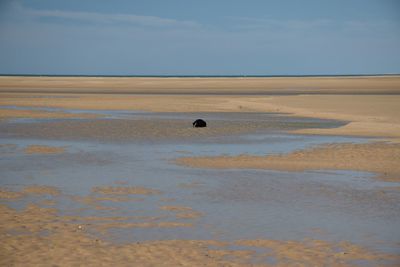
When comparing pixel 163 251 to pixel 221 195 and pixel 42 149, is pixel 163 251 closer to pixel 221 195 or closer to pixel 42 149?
pixel 221 195

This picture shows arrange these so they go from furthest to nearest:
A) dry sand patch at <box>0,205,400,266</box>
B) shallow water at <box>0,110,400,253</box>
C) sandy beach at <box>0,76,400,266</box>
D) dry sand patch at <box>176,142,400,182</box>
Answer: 1. dry sand patch at <box>176,142,400,182</box>
2. shallow water at <box>0,110,400,253</box>
3. sandy beach at <box>0,76,400,266</box>
4. dry sand patch at <box>0,205,400,266</box>

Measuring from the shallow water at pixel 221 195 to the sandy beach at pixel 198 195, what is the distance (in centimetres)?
3

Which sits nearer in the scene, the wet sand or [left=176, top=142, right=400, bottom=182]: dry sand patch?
the wet sand

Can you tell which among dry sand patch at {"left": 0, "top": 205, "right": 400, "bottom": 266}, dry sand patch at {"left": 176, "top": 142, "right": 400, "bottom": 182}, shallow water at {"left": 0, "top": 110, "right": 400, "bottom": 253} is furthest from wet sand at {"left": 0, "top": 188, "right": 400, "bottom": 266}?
dry sand patch at {"left": 176, "top": 142, "right": 400, "bottom": 182}

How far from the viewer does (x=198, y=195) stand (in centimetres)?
1238

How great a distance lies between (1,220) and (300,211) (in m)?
5.38

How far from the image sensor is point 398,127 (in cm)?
2534

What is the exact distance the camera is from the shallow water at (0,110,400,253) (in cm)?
961

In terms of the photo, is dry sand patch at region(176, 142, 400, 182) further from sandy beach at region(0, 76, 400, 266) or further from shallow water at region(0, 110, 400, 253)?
shallow water at region(0, 110, 400, 253)

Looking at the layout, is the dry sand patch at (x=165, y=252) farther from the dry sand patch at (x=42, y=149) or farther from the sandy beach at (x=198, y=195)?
the dry sand patch at (x=42, y=149)

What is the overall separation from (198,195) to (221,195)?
0.48 metres

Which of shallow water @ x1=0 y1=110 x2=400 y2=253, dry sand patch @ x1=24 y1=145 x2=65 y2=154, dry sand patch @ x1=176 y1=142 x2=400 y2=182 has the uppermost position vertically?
shallow water @ x1=0 y1=110 x2=400 y2=253

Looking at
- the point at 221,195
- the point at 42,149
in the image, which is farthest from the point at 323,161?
the point at 42,149

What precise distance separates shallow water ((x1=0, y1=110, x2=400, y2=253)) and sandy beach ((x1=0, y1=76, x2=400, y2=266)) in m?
0.03
